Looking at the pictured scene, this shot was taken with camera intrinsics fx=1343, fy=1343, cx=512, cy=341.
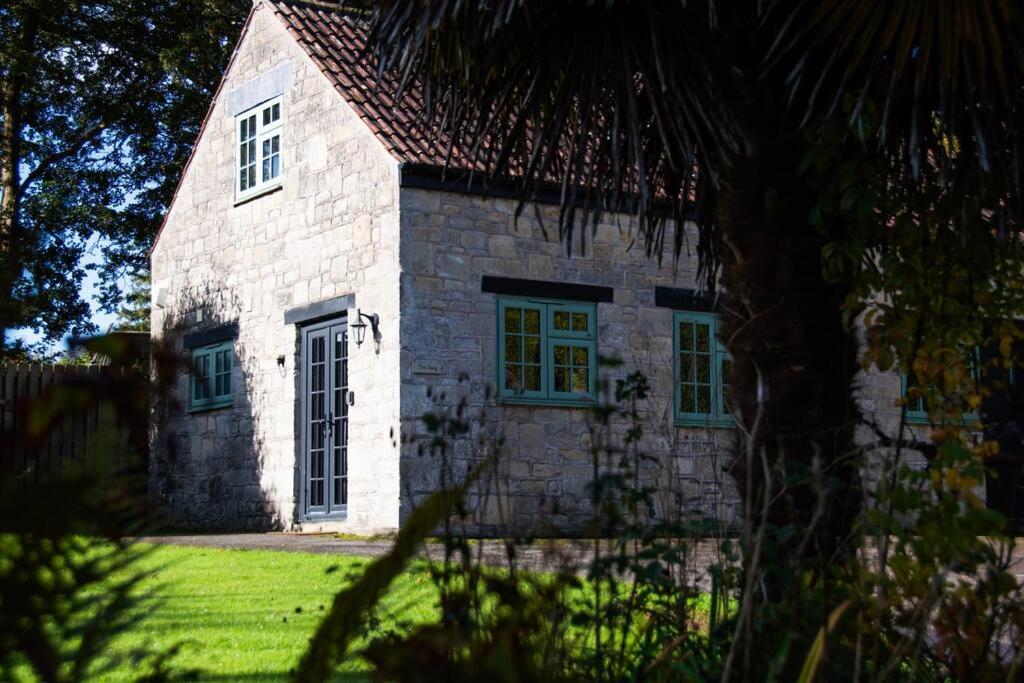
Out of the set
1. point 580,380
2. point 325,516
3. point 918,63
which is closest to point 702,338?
point 580,380

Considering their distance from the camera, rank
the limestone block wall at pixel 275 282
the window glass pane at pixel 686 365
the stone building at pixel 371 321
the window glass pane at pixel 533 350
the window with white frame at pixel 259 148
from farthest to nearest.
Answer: the window with white frame at pixel 259 148
the window glass pane at pixel 686 365
the window glass pane at pixel 533 350
the limestone block wall at pixel 275 282
the stone building at pixel 371 321

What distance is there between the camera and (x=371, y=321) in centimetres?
1316

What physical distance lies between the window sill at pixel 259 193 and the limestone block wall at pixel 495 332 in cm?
267

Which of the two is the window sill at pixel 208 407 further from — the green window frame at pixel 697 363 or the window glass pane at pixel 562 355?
the green window frame at pixel 697 363

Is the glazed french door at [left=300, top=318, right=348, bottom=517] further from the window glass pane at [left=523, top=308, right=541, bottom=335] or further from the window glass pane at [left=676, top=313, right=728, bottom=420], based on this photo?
the window glass pane at [left=676, top=313, right=728, bottom=420]

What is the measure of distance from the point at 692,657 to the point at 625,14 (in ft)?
7.35

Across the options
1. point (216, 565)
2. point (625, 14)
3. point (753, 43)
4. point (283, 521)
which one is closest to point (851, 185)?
Answer: point (753, 43)

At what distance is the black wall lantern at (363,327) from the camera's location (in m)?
13.1

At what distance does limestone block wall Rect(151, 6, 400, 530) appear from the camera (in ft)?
43.3

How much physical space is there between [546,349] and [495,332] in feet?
2.11

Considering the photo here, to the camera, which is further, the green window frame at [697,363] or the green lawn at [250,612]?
the green window frame at [697,363]

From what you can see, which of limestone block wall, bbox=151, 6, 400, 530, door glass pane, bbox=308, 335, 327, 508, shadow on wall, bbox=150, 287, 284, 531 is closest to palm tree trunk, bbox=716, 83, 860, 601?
limestone block wall, bbox=151, 6, 400, 530

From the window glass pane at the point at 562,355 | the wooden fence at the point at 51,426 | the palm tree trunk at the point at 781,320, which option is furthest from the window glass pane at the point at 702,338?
the wooden fence at the point at 51,426

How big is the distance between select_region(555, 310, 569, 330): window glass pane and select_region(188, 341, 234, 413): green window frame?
13.9ft
